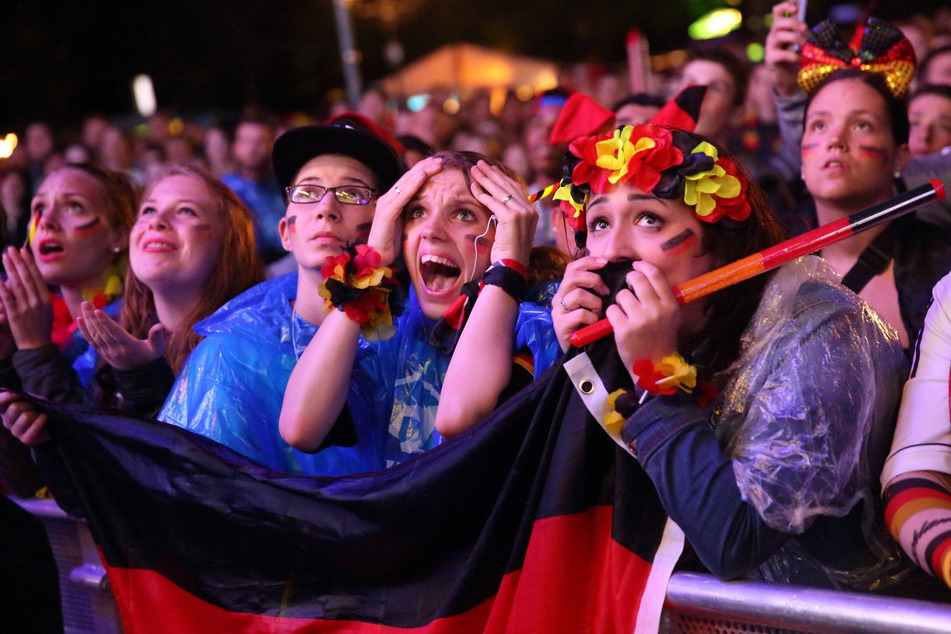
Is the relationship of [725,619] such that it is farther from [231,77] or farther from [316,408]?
[231,77]

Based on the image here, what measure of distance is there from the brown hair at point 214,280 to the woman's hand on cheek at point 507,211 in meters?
1.28

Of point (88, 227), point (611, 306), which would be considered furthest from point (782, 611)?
point (88, 227)

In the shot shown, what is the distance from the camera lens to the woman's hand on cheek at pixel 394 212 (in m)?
2.68

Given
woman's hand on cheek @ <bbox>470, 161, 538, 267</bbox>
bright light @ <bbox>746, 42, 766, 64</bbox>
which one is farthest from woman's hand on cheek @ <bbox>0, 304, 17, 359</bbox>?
bright light @ <bbox>746, 42, 766, 64</bbox>

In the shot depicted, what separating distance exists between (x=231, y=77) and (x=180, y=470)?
1733cm

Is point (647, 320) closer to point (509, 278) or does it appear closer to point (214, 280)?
point (509, 278)

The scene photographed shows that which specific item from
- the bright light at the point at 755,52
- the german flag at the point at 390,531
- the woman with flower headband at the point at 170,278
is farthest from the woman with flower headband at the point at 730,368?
the bright light at the point at 755,52

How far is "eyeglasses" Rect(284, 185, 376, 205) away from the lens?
308 cm

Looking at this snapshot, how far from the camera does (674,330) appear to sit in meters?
1.89

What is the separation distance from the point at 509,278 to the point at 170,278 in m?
1.51

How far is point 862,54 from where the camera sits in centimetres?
359

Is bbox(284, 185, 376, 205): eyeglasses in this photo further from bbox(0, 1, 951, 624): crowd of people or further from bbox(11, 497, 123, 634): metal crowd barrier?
bbox(11, 497, 123, 634): metal crowd barrier

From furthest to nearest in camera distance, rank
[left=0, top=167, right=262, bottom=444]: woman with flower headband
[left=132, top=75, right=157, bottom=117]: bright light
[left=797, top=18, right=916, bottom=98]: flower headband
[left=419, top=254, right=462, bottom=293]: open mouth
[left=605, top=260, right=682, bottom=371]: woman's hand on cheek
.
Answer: [left=132, top=75, right=157, bottom=117]: bright light → [left=797, top=18, right=916, bottom=98]: flower headband → [left=0, top=167, right=262, bottom=444]: woman with flower headband → [left=419, top=254, right=462, bottom=293]: open mouth → [left=605, top=260, right=682, bottom=371]: woman's hand on cheek

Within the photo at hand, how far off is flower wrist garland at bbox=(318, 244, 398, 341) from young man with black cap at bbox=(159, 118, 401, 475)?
14 centimetres
